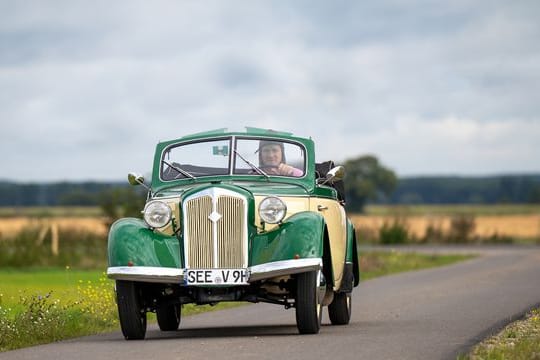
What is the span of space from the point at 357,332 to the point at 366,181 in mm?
137861

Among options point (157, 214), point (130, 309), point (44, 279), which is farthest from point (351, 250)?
point (44, 279)

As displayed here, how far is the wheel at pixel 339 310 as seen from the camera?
650 inches

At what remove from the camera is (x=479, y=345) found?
12086mm

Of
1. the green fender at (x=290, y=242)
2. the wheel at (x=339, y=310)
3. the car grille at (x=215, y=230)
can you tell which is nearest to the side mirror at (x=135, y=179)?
the car grille at (x=215, y=230)

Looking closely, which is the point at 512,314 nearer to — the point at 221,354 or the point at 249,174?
the point at 249,174

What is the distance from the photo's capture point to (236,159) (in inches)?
611

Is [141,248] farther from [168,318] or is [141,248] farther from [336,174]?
A: [336,174]

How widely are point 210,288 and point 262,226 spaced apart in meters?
0.86

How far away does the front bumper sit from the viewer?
13398mm

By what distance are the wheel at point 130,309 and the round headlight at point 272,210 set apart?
1.55 metres

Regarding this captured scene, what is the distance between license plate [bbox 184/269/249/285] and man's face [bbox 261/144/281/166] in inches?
91.5

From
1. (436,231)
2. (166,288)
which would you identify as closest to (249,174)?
(166,288)

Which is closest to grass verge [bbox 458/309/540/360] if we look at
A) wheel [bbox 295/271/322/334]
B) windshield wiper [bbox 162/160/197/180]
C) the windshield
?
wheel [bbox 295/271/322/334]

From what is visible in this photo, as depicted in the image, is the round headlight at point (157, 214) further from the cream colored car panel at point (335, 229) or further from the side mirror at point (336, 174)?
the side mirror at point (336, 174)
